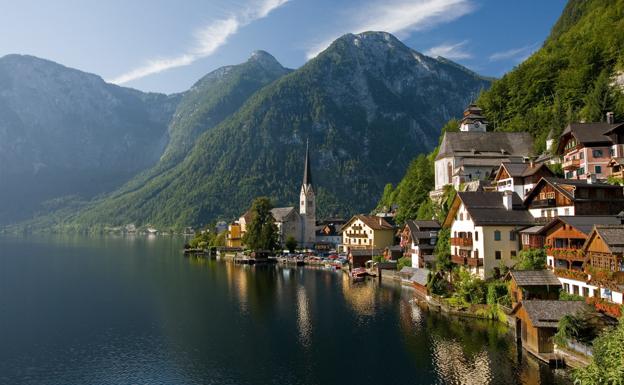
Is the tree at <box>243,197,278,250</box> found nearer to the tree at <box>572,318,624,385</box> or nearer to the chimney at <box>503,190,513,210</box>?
the chimney at <box>503,190,513,210</box>

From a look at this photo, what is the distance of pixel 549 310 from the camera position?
3784 cm

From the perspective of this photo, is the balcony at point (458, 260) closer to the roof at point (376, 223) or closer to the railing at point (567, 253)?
the railing at point (567, 253)

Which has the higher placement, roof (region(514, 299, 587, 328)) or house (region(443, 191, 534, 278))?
house (region(443, 191, 534, 278))

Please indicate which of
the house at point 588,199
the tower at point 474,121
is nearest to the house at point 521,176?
the house at point 588,199

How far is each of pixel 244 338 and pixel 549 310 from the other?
2829cm

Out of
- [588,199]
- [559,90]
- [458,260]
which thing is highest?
[559,90]

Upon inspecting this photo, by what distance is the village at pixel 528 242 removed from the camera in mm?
36781

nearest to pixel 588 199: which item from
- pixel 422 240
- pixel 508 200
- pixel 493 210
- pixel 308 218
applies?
pixel 508 200

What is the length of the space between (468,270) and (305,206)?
306 ft

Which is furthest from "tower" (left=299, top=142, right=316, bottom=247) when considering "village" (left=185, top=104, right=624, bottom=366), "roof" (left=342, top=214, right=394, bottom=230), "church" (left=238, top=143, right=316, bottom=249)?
"village" (left=185, top=104, right=624, bottom=366)

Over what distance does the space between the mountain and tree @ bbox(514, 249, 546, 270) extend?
47095mm

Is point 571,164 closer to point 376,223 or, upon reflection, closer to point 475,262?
point 475,262

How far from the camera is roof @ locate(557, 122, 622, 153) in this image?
2559 inches

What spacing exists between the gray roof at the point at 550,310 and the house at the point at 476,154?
166 feet
